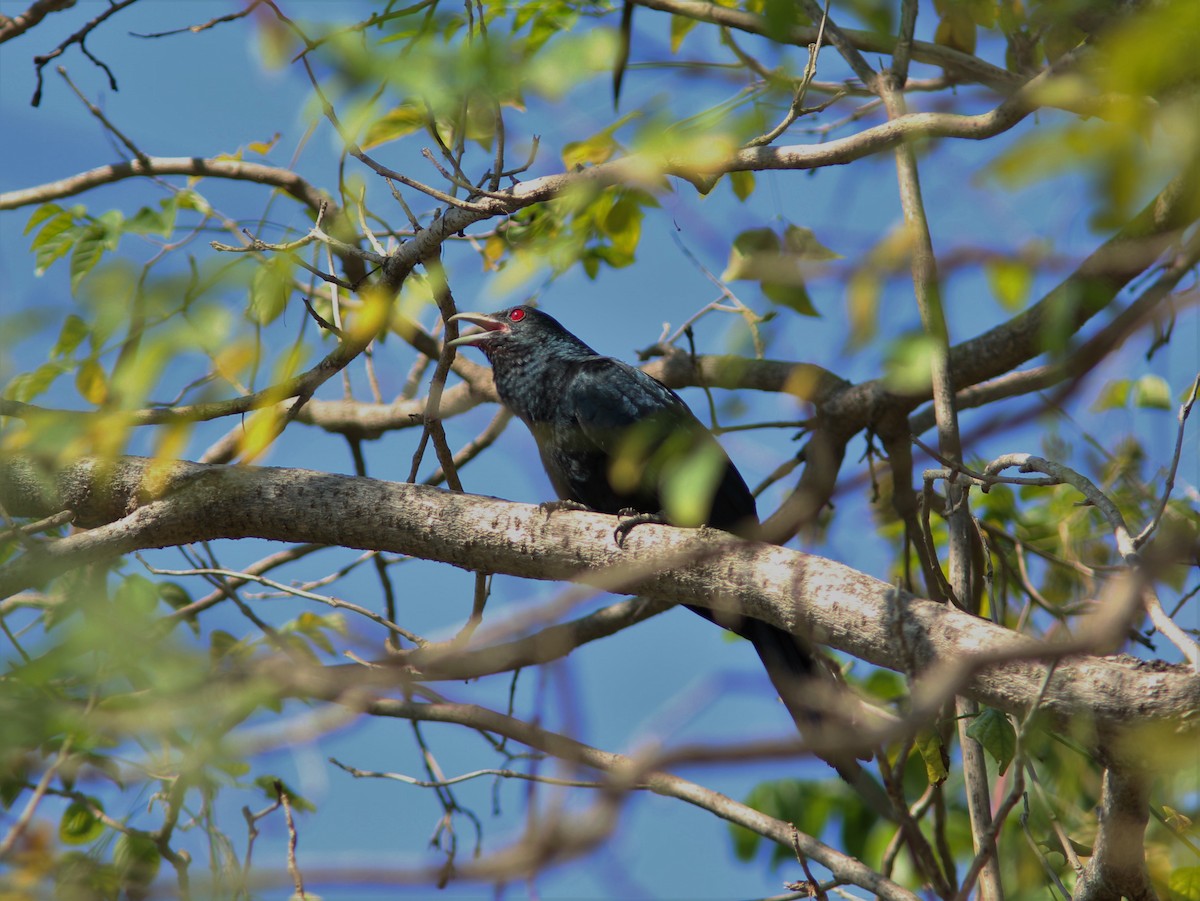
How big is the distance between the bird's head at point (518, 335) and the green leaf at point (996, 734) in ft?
10.4

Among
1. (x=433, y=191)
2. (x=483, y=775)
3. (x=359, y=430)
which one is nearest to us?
(x=433, y=191)

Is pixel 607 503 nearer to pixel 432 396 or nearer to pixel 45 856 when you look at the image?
pixel 432 396

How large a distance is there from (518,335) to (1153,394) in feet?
10.1

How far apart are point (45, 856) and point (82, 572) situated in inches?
52.5

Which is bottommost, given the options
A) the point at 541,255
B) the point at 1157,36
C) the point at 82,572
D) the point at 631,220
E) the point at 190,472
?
the point at 1157,36

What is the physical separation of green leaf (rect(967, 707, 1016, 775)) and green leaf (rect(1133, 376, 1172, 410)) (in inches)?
107

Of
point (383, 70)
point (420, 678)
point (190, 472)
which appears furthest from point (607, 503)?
point (420, 678)

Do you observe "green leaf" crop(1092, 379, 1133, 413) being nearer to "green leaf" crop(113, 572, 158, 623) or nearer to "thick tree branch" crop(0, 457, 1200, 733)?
"thick tree branch" crop(0, 457, 1200, 733)

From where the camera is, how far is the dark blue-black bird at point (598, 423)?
4344 mm

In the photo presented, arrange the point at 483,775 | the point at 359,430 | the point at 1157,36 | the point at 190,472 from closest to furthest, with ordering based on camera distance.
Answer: the point at 1157,36
the point at 190,472
the point at 483,775
the point at 359,430

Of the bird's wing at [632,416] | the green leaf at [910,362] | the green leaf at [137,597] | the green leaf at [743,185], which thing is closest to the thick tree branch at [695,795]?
the green leaf at [137,597]

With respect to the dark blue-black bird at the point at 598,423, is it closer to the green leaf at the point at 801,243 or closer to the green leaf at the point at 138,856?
the green leaf at the point at 801,243

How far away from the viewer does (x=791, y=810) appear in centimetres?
595

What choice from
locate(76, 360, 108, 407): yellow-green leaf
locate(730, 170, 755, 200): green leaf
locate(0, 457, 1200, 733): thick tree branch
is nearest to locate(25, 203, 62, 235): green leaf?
locate(76, 360, 108, 407): yellow-green leaf
